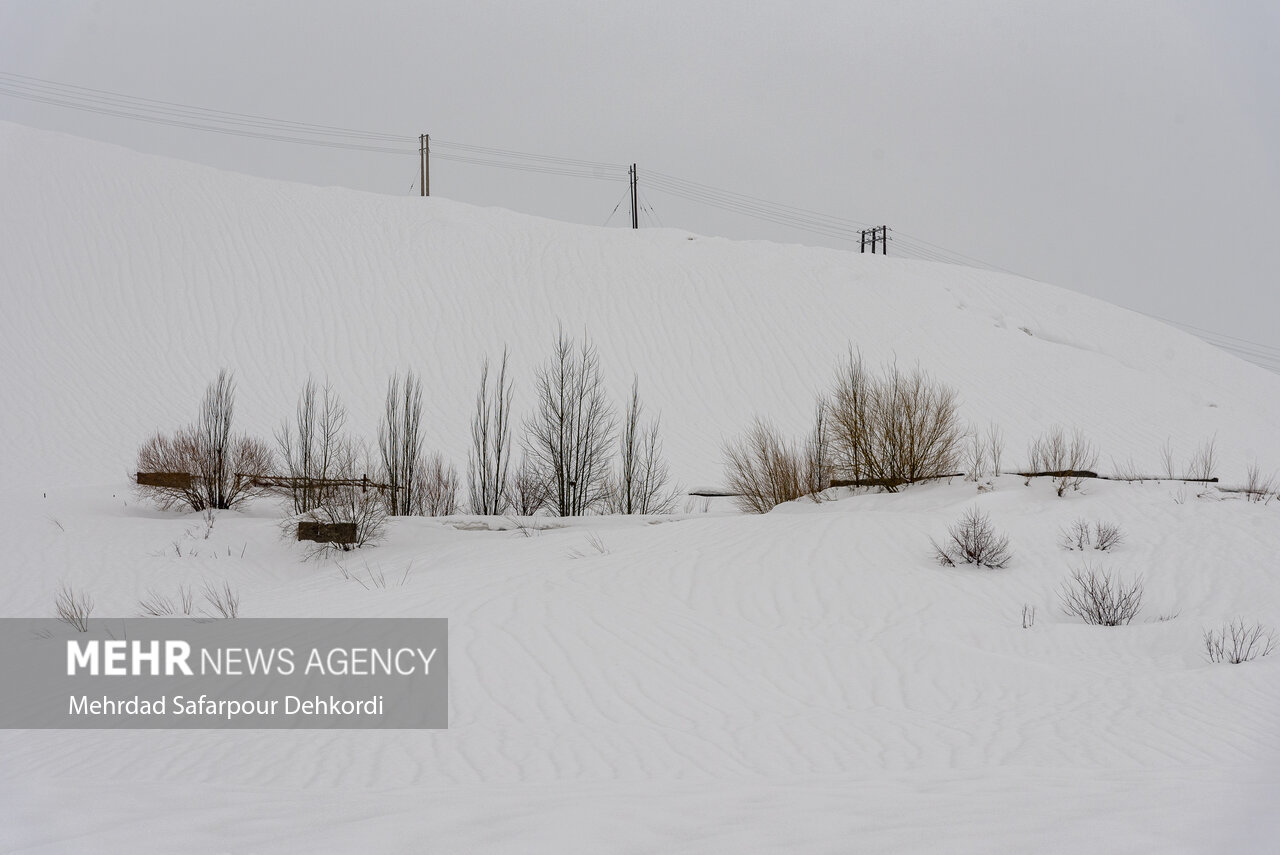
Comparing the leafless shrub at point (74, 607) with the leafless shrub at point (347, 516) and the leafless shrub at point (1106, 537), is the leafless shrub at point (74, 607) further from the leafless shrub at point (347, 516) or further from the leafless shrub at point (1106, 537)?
the leafless shrub at point (1106, 537)

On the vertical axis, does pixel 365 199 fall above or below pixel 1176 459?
above

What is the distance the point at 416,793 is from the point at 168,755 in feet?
7.37

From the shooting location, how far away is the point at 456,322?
29547 millimetres

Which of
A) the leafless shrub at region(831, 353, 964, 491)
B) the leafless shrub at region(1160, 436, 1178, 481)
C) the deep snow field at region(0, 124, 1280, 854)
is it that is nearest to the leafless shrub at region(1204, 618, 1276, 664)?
the deep snow field at region(0, 124, 1280, 854)

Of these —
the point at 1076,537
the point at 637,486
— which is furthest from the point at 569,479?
the point at 1076,537

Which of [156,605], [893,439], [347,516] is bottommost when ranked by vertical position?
[156,605]

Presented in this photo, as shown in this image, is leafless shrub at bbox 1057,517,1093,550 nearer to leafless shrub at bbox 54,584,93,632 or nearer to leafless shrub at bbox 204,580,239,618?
leafless shrub at bbox 204,580,239,618

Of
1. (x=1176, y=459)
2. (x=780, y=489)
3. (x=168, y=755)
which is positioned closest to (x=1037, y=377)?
(x=1176, y=459)

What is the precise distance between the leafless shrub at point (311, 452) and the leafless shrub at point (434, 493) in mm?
1666

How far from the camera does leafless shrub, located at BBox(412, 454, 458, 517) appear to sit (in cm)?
1861

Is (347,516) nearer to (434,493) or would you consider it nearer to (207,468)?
(207,468)

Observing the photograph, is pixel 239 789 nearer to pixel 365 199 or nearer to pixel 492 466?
pixel 492 466

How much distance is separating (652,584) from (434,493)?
396 inches

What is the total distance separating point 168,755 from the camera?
5.64 metres
